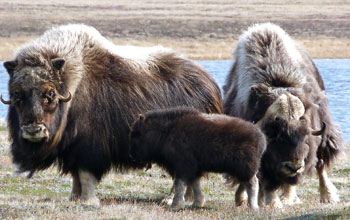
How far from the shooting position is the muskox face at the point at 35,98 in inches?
210

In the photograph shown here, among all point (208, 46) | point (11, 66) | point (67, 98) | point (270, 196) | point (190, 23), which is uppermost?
point (11, 66)


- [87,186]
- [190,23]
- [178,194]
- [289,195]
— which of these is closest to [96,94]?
[87,186]

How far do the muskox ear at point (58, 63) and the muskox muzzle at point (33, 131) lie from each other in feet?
1.75

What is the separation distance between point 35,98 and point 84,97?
555 millimetres

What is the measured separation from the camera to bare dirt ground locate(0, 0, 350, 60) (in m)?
29.1

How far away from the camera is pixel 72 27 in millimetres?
6316

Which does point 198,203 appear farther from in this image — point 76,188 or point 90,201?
point 76,188

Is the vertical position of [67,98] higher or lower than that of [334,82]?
higher

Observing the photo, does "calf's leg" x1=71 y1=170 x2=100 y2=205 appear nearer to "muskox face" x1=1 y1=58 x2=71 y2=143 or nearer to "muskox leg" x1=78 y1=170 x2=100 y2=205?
"muskox leg" x1=78 y1=170 x2=100 y2=205

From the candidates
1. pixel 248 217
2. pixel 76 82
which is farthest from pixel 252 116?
pixel 76 82

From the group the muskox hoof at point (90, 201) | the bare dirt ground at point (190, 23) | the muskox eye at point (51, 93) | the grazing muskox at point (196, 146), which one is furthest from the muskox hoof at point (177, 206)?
the bare dirt ground at point (190, 23)

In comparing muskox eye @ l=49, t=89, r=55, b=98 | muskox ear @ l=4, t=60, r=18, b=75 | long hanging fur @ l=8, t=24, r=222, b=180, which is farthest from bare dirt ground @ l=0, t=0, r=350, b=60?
muskox eye @ l=49, t=89, r=55, b=98

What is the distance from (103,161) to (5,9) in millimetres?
40984

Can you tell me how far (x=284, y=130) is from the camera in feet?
17.4
